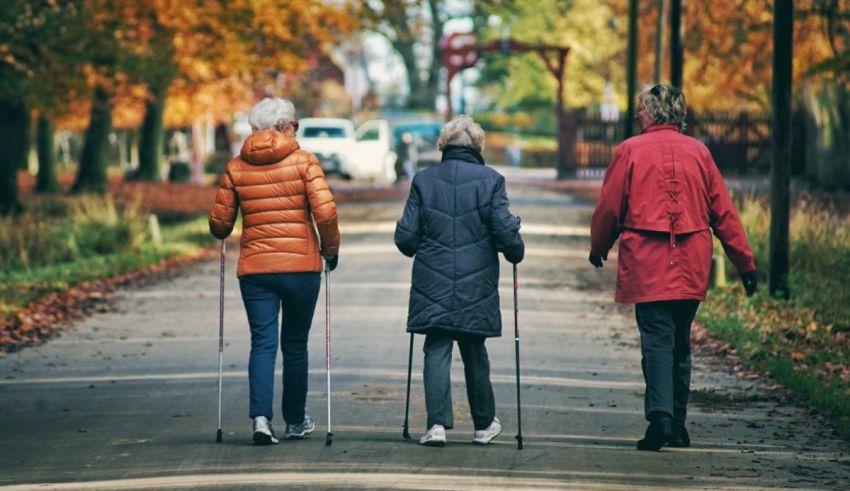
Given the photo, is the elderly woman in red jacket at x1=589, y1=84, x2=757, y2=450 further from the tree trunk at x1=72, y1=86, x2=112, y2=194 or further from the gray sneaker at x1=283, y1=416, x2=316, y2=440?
the tree trunk at x1=72, y1=86, x2=112, y2=194

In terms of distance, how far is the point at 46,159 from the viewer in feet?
138

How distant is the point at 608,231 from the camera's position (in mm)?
9180

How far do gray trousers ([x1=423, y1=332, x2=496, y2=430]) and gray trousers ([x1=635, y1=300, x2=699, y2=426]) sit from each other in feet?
2.80

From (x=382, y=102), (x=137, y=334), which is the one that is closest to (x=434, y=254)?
(x=137, y=334)

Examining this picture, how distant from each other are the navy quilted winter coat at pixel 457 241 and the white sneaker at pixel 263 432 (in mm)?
943

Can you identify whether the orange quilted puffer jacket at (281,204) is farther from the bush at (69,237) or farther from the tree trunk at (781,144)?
the bush at (69,237)

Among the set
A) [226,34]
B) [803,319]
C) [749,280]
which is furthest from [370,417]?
[226,34]

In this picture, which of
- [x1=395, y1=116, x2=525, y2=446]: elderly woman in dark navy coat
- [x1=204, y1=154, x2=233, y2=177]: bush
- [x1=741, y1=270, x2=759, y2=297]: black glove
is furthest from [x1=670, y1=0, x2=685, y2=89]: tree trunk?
[x1=204, y1=154, x2=233, y2=177]: bush

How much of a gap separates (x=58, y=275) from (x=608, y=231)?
12.3 meters

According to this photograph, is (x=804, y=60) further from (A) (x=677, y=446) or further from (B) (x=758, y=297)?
(A) (x=677, y=446)

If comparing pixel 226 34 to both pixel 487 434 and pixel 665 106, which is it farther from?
pixel 487 434

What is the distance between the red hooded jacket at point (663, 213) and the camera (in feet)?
29.9

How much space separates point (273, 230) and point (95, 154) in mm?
31886

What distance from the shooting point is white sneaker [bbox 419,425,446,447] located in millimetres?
9117
